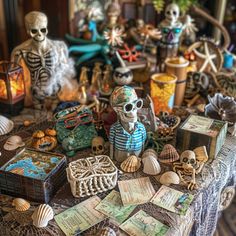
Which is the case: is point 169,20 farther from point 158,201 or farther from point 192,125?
point 158,201

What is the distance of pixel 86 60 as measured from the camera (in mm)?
1575

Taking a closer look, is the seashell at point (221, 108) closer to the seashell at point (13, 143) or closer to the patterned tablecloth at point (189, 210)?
the patterned tablecloth at point (189, 210)

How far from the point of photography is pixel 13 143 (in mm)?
1125

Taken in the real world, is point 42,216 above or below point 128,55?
below

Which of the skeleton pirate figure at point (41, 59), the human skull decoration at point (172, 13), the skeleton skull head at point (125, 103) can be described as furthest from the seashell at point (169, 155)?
the human skull decoration at point (172, 13)

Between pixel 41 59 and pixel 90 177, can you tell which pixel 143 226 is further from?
pixel 41 59

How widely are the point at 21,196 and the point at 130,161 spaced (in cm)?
31

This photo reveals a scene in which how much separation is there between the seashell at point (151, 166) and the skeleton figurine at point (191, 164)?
54 millimetres

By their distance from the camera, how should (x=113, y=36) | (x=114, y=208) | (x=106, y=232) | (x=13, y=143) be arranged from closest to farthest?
(x=106, y=232)
(x=114, y=208)
(x=13, y=143)
(x=113, y=36)

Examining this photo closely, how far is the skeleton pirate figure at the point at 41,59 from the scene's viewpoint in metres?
1.25

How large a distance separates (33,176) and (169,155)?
392 millimetres

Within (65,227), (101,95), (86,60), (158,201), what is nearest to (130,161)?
(158,201)

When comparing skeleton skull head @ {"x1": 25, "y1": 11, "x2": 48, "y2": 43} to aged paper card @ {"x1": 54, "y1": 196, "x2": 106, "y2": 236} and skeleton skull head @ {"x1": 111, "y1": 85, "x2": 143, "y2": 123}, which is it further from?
aged paper card @ {"x1": 54, "y1": 196, "x2": 106, "y2": 236}

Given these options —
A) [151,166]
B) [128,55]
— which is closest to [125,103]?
[151,166]
